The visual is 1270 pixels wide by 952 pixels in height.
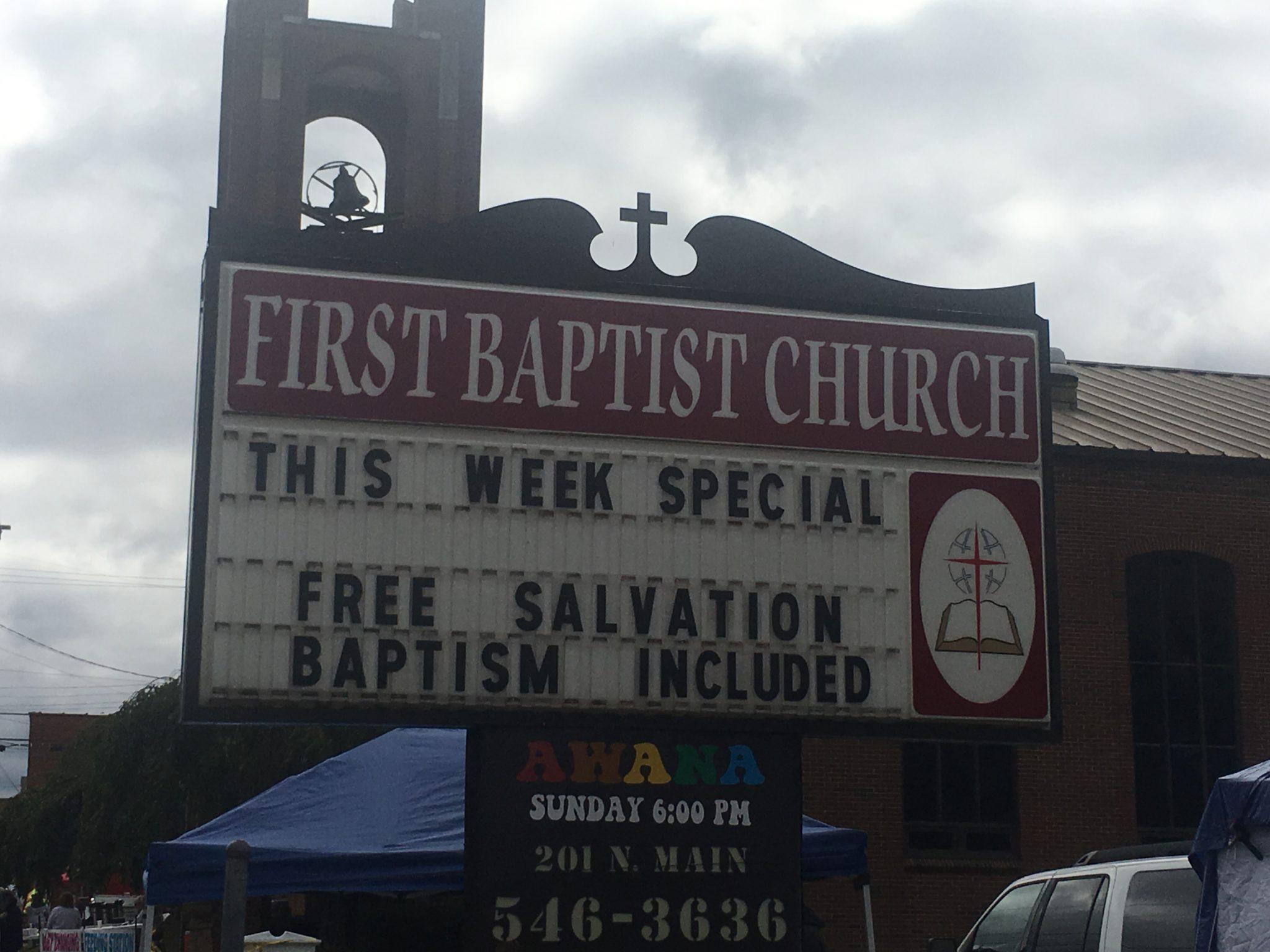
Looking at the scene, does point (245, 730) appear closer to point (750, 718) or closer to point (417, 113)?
point (417, 113)

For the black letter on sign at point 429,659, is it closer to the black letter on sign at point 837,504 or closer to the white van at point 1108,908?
the black letter on sign at point 837,504

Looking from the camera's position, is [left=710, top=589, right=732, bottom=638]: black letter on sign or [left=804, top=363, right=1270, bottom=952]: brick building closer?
[left=710, top=589, right=732, bottom=638]: black letter on sign

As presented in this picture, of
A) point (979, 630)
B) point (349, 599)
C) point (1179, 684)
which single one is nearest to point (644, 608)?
point (349, 599)

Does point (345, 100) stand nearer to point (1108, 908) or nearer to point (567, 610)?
point (1108, 908)

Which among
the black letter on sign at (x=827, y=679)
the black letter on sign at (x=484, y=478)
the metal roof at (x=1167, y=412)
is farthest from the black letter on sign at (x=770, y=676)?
the metal roof at (x=1167, y=412)

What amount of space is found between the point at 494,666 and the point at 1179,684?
15.8 meters

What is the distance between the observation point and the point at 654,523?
6.91m

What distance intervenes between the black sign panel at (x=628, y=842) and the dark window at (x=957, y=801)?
13.0 meters

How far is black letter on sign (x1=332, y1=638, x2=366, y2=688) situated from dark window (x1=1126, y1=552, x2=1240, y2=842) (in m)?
15.6

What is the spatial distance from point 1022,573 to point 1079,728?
13.2 meters

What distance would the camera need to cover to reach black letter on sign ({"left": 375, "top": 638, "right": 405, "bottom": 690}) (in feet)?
21.2

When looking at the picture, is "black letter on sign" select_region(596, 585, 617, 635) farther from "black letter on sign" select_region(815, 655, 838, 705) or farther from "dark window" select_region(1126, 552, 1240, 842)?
"dark window" select_region(1126, 552, 1240, 842)

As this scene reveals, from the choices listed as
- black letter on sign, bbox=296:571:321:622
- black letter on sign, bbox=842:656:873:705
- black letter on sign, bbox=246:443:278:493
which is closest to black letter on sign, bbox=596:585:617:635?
black letter on sign, bbox=842:656:873:705

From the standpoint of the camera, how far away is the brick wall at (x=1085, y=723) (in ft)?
61.4
